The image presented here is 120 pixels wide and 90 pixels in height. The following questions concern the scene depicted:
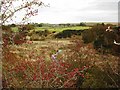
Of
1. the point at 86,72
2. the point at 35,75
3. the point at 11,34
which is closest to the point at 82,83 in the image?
the point at 86,72

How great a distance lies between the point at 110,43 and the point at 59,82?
4.69m

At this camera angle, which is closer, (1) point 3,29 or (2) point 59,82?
(2) point 59,82

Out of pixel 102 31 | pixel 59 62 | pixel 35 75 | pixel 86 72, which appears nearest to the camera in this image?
pixel 35 75

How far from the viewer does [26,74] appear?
23.2ft

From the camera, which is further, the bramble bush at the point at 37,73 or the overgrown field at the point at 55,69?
the overgrown field at the point at 55,69

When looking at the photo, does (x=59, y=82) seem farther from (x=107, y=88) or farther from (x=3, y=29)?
(x=3, y=29)

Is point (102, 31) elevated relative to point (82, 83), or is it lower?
elevated

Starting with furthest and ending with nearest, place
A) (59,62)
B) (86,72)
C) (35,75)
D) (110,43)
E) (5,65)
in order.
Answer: (110,43) → (86,72) → (5,65) → (59,62) → (35,75)

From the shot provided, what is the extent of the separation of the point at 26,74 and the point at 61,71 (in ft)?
2.51

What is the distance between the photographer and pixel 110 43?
38.2 ft

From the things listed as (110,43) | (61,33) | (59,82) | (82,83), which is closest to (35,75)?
(59,82)

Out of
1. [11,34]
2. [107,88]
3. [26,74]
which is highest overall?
[11,34]

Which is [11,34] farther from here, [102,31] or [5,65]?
[102,31]

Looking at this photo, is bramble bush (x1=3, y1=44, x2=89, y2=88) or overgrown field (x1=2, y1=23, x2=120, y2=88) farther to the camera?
overgrown field (x1=2, y1=23, x2=120, y2=88)
